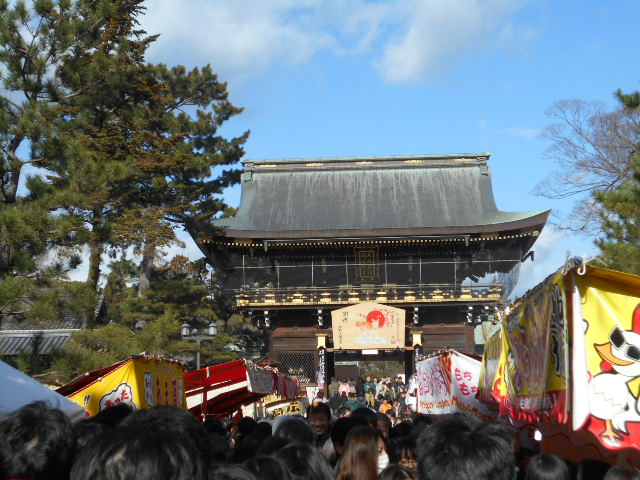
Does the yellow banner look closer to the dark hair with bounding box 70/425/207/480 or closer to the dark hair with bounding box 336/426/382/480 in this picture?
the dark hair with bounding box 336/426/382/480

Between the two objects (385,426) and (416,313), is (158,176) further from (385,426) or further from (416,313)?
(385,426)

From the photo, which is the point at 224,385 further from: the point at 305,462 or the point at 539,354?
the point at 305,462

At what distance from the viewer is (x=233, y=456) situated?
6.41 metres

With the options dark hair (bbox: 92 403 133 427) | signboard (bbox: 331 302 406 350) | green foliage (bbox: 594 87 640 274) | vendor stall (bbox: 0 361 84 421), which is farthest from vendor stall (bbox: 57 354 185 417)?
signboard (bbox: 331 302 406 350)

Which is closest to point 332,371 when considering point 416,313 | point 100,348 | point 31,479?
point 416,313

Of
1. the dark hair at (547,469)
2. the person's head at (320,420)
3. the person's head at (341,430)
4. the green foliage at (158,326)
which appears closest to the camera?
the dark hair at (547,469)

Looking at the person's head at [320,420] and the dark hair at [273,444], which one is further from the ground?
the dark hair at [273,444]

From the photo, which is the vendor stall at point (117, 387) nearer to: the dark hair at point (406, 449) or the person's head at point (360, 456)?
the dark hair at point (406, 449)

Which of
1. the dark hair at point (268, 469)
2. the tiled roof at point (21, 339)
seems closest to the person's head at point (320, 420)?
the dark hair at point (268, 469)

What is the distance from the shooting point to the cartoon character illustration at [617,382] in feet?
14.3

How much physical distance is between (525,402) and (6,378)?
3.68m

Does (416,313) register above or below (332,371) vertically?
above

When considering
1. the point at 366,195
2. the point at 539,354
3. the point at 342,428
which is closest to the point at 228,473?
the point at 539,354

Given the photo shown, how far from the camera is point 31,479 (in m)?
3.64
